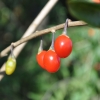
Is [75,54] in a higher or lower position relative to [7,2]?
lower

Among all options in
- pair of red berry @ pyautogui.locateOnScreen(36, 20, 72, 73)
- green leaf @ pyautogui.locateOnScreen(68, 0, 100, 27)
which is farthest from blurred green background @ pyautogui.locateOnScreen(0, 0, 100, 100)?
green leaf @ pyautogui.locateOnScreen(68, 0, 100, 27)

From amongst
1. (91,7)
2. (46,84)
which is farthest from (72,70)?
(91,7)

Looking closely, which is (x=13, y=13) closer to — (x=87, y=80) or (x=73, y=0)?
(x=87, y=80)

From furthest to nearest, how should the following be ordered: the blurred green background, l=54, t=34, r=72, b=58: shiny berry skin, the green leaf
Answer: the blurred green background
l=54, t=34, r=72, b=58: shiny berry skin
the green leaf

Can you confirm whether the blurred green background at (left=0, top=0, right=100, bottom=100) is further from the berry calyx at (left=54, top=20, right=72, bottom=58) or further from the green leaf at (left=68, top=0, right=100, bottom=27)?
the green leaf at (left=68, top=0, right=100, bottom=27)

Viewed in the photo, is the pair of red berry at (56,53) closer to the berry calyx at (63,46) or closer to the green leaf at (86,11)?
the berry calyx at (63,46)
